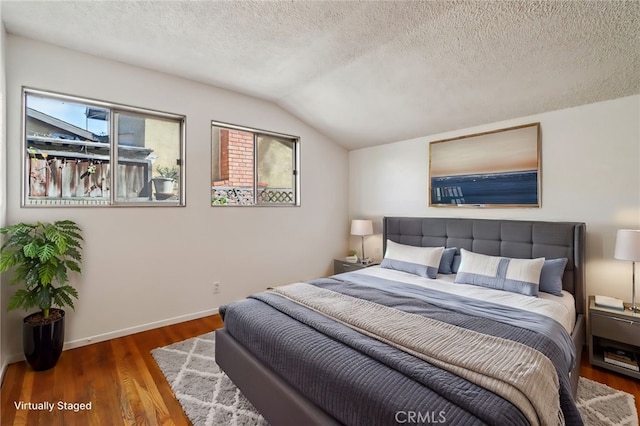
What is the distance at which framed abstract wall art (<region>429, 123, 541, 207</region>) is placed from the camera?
9.98ft

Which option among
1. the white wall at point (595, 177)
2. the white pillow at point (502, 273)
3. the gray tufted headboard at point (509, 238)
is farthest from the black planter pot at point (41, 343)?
the white wall at point (595, 177)

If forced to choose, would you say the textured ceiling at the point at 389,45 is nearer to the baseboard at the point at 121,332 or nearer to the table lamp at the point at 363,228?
the table lamp at the point at 363,228

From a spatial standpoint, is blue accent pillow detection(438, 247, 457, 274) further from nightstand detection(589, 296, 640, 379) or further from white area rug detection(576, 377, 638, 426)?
white area rug detection(576, 377, 638, 426)

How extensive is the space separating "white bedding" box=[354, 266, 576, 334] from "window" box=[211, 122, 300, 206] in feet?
6.08

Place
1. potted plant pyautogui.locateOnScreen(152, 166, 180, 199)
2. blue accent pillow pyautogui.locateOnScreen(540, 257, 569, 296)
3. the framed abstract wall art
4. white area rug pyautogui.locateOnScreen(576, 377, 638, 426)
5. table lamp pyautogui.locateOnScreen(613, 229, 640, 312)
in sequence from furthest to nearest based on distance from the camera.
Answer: potted plant pyautogui.locateOnScreen(152, 166, 180, 199)
the framed abstract wall art
blue accent pillow pyautogui.locateOnScreen(540, 257, 569, 296)
table lamp pyautogui.locateOnScreen(613, 229, 640, 312)
white area rug pyautogui.locateOnScreen(576, 377, 638, 426)

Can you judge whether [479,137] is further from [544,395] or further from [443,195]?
[544,395]

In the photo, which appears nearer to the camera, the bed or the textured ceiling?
the bed

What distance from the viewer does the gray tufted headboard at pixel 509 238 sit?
2.64 meters

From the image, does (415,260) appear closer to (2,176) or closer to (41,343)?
(41,343)

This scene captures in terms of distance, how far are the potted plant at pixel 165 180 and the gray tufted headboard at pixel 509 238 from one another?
8.97ft

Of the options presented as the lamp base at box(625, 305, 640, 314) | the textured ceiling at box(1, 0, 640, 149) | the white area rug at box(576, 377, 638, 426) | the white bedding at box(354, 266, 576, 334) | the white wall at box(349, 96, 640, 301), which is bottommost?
the white area rug at box(576, 377, 638, 426)

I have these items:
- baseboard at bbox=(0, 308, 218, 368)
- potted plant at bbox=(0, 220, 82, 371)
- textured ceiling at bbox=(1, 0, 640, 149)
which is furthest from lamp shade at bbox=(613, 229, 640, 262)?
potted plant at bbox=(0, 220, 82, 371)

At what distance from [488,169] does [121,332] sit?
13.6 ft

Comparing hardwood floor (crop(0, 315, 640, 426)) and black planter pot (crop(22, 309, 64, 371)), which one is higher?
black planter pot (crop(22, 309, 64, 371))
